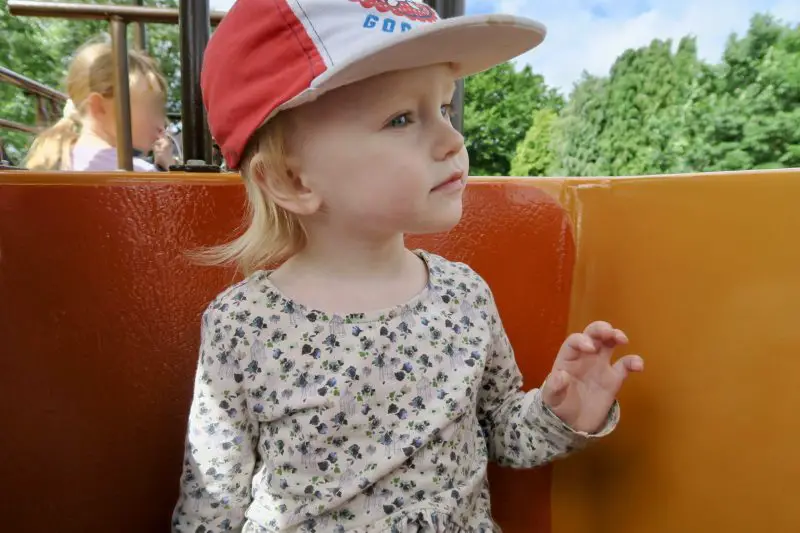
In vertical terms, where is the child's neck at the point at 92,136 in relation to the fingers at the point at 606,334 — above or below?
above

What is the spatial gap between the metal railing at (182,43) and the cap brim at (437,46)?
38cm

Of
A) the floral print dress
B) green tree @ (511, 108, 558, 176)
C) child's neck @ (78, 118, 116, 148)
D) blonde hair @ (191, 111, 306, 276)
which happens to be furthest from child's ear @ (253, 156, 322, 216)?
green tree @ (511, 108, 558, 176)

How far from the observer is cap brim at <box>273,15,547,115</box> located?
59 cm

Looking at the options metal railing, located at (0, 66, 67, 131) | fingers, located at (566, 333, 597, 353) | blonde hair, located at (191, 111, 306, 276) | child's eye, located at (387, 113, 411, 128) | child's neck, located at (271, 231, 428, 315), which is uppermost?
metal railing, located at (0, 66, 67, 131)

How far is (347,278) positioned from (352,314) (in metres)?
0.05

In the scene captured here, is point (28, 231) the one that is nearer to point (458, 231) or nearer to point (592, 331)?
point (458, 231)

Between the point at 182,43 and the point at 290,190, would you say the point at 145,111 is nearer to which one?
the point at 182,43

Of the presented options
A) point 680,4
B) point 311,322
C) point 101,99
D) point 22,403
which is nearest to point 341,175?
point 311,322

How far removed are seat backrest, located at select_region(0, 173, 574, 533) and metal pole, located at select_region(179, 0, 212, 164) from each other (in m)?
0.25

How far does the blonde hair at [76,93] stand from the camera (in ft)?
6.88

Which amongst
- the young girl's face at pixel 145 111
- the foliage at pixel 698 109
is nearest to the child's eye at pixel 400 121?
the young girl's face at pixel 145 111

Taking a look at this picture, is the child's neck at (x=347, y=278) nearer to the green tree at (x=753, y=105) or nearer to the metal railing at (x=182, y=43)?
the metal railing at (x=182, y=43)

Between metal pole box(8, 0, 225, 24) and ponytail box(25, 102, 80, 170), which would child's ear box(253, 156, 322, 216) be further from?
ponytail box(25, 102, 80, 170)

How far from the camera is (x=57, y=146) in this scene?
218 centimetres
